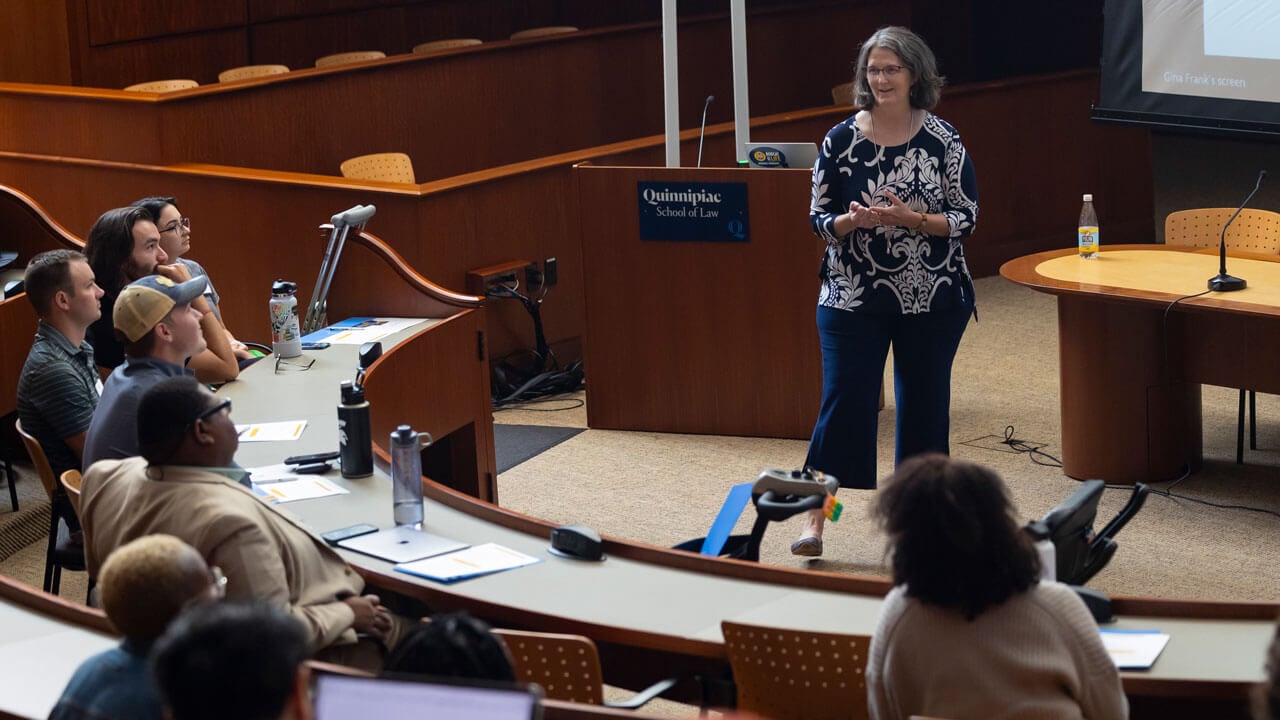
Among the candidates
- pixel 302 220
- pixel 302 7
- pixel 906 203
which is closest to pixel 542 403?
pixel 302 220

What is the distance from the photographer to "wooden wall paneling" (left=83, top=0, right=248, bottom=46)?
375 inches

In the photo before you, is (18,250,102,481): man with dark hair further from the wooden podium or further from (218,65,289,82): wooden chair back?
(218,65,289,82): wooden chair back

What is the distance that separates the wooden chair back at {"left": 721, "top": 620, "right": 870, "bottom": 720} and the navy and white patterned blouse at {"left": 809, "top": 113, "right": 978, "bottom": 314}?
7.40 ft

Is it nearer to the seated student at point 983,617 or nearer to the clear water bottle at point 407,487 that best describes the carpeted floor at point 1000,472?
the clear water bottle at point 407,487

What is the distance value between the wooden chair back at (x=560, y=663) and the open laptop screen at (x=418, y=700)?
904mm

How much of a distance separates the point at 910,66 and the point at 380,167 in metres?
3.94

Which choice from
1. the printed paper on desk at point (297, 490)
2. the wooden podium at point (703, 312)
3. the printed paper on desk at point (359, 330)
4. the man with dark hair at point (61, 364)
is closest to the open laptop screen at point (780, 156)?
the wooden podium at point (703, 312)

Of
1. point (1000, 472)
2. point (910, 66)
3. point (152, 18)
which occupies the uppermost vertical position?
point (152, 18)

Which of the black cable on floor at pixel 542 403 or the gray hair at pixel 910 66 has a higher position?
the gray hair at pixel 910 66

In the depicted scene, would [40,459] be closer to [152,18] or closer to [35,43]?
[35,43]

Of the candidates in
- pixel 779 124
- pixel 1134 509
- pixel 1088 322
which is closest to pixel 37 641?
pixel 1134 509

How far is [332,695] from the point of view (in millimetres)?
1859

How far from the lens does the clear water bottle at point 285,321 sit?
513 cm

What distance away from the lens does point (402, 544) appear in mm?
3477
